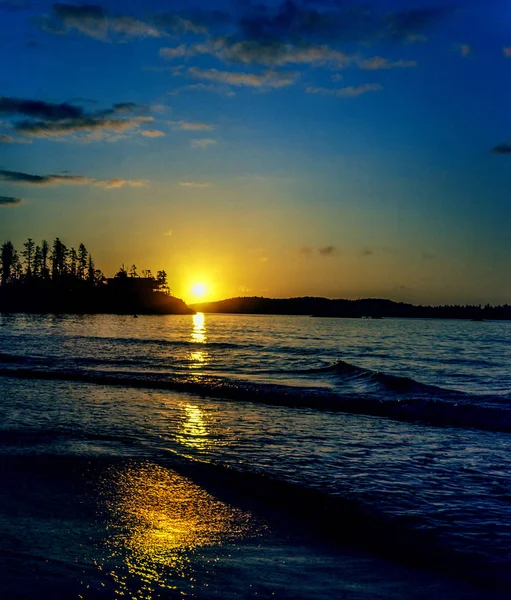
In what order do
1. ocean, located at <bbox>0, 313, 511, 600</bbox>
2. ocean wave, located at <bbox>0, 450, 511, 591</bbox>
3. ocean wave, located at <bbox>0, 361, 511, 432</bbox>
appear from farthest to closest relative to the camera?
ocean wave, located at <bbox>0, 361, 511, 432</bbox> → ocean wave, located at <bbox>0, 450, 511, 591</bbox> → ocean, located at <bbox>0, 313, 511, 600</bbox>

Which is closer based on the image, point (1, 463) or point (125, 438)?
point (1, 463)

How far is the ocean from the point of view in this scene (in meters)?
5.18

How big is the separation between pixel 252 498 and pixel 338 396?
1235cm

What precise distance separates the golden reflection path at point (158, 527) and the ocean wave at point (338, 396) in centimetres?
931

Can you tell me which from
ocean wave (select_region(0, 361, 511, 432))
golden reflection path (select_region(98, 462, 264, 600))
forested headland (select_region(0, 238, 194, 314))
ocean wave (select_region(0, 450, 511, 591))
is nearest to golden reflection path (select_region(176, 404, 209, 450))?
ocean wave (select_region(0, 450, 511, 591))

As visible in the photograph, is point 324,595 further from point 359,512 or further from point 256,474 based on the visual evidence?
point 256,474

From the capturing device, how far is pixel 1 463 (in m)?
9.20

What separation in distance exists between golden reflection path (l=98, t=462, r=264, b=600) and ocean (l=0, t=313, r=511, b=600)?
0.09 ft

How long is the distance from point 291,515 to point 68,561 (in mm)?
3110

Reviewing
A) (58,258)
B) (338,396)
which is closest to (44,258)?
(58,258)

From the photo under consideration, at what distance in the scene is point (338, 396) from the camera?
19.8 m

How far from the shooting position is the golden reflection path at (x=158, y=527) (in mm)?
5008

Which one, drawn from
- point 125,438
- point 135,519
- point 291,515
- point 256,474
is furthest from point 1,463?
point 291,515

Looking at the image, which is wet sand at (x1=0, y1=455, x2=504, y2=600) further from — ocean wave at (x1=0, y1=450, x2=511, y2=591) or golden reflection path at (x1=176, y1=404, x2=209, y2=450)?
golden reflection path at (x1=176, y1=404, x2=209, y2=450)
